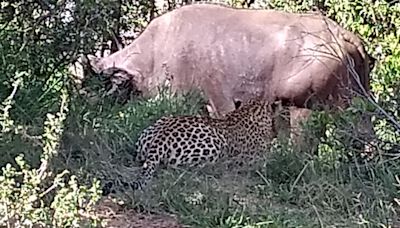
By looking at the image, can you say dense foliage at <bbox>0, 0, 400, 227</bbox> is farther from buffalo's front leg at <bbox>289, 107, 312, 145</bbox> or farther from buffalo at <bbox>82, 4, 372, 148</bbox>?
buffalo at <bbox>82, 4, 372, 148</bbox>

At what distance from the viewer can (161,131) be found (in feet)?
20.2

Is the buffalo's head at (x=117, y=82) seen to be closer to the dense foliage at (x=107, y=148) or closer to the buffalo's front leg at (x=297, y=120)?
Result: the dense foliage at (x=107, y=148)

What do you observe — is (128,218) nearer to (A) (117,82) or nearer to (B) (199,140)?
(B) (199,140)

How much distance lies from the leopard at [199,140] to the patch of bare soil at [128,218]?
38 cm

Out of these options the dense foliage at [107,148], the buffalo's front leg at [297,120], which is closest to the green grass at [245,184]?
the dense foliage at [107,148]

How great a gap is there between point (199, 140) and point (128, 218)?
1.41 m

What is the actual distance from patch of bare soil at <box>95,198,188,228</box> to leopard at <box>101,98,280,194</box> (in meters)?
0.38

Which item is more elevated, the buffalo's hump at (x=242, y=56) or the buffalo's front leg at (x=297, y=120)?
the buffalo's hump at (x=242, y=56)

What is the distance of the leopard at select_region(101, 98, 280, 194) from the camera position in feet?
19.5

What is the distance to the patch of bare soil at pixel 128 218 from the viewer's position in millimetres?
4711

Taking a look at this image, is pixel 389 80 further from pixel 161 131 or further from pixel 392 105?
pixel 161 131

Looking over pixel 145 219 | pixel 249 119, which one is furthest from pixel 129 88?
pixel 145 219

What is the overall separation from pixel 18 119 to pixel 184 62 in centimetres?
308

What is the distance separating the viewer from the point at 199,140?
6117mm
